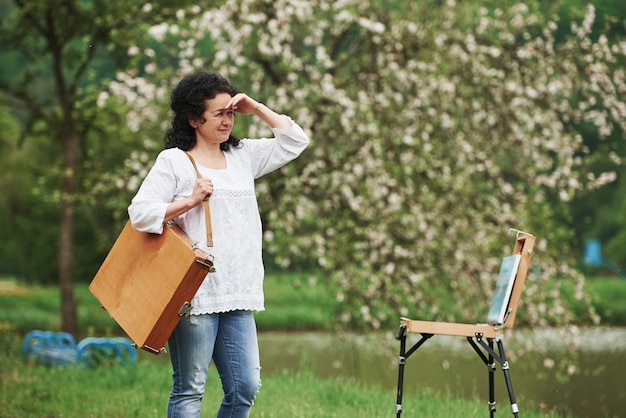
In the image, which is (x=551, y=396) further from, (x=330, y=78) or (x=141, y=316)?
(x=141, y=316)

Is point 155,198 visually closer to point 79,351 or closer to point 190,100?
point 190,100

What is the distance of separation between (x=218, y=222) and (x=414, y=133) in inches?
226

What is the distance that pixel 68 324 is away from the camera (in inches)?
460

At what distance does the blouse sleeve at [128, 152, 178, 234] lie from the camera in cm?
381

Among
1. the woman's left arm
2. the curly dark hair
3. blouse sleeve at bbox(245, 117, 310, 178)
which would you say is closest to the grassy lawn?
blouse sleeve at bbox(245, 117, 310, 178)

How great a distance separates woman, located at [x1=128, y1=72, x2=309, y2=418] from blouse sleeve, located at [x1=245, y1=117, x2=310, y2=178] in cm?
12

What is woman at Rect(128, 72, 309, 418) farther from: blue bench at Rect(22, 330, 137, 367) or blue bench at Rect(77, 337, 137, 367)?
blue bench at Rect(77, 337, 137, 367)

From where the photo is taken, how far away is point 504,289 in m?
4.42

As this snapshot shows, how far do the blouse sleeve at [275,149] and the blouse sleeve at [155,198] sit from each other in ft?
1.46

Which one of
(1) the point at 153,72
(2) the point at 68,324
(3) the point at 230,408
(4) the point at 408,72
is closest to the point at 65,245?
(2) the point at 68,324

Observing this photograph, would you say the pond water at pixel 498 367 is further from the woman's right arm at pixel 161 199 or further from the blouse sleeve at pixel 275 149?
the woman's right arm at pixel 161 199

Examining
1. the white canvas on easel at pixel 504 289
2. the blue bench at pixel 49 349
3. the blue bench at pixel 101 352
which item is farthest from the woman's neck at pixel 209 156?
the blue bench at pixel 49 349

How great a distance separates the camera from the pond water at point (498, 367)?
8.98 metres

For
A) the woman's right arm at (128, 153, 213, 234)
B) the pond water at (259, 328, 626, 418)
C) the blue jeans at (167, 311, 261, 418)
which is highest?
the woman's right arm at (128, 153, 213, 234)
